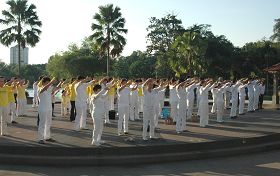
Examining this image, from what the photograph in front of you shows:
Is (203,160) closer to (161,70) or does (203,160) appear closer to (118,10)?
(118,10)

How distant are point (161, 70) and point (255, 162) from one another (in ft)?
156

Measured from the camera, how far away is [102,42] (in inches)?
1655

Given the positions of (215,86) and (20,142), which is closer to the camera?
(20,142)

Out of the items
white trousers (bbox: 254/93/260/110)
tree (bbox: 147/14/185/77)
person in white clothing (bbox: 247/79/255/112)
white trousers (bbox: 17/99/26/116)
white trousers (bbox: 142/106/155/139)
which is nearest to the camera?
white trousers (bbox: 142/106/155/139)

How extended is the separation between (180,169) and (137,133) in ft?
14.9

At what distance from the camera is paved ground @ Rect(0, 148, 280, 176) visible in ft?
33.4

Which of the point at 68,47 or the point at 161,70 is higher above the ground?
the point at 68,47

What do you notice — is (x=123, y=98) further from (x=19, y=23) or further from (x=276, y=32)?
(x=276, y=32)

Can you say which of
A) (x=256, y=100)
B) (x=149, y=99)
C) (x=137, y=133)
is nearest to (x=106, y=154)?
(x=149, y=99)

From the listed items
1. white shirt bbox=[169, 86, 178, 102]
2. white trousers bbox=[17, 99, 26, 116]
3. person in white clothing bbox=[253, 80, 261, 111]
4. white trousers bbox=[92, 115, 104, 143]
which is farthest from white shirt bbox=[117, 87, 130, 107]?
person in white clothing bbox=[253, 80, 261, 111]

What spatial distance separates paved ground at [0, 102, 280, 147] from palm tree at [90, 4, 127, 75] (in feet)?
76.0

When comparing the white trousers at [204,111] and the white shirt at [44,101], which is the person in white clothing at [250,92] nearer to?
the white trousers at [204,111]

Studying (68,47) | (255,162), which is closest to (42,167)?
(255,162)

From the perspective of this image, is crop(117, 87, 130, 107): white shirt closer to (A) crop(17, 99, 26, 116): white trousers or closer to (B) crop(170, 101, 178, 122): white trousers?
(B) crop(170, 101, 178, 122): white trousers
